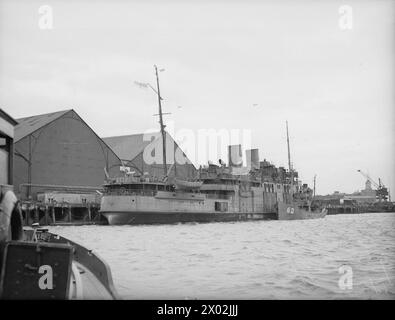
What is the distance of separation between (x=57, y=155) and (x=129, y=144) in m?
16.6

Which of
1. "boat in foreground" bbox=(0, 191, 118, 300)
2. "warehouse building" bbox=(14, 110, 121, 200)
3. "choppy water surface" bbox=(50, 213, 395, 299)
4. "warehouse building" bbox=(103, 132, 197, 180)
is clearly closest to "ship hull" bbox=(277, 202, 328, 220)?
"warehouse building" bbox=(103, 132, 197, 180)

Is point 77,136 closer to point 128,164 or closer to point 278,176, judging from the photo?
point 128,164

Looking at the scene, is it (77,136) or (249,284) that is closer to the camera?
(249,284)

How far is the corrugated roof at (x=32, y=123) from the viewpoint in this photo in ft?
117

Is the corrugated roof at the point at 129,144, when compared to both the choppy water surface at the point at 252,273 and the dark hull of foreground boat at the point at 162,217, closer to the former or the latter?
the dark hull of foreground boat at the point at 162,217

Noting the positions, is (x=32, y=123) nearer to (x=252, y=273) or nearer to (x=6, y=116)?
(x=252, y=273)

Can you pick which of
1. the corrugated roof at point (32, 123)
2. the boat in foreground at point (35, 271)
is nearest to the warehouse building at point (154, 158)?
the corrugated roof at point (32, 123)

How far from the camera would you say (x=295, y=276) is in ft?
31.0

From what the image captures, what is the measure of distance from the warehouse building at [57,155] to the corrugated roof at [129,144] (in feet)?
25.1

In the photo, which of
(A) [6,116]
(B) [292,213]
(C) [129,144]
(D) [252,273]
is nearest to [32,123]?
(C) [129,144]

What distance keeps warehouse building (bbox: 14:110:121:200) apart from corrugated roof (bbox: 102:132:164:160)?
7.66 m

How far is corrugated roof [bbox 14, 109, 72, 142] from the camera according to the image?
35.8m
